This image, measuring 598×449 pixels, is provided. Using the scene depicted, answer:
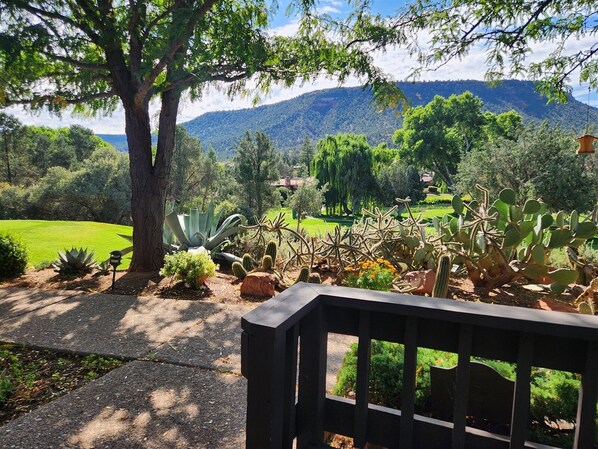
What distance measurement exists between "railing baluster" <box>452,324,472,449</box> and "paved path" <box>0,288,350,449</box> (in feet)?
3.94

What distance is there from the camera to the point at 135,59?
602cm

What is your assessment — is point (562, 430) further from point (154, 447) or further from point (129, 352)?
point (129, 352)

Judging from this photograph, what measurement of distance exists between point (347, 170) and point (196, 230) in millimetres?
31188

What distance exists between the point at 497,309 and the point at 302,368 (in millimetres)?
817

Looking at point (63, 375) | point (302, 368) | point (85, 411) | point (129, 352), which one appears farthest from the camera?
point (129, 352)

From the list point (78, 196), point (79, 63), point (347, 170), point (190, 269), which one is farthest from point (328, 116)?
point (190, 269)

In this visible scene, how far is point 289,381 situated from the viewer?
4.97ft

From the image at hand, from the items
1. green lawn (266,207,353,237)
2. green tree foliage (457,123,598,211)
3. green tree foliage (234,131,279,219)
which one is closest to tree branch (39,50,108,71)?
green lawn (266,207,353,237)

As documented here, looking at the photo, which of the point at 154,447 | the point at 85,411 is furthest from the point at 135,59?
the point at 154,447

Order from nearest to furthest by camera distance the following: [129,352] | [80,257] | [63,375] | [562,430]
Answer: [562,430]
[63,375]
[129,352]
[80,257]

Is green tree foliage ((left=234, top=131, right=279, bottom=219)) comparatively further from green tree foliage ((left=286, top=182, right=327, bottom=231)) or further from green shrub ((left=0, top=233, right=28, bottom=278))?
green shrub ((left=0, top=233, right=28, bottom=278))

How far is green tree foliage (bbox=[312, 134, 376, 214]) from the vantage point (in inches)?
1491

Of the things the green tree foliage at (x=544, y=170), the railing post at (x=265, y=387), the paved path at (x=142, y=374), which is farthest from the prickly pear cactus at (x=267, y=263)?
the green tree foliage at (x=544, y=170)

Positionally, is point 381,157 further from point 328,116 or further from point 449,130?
point 328,116
